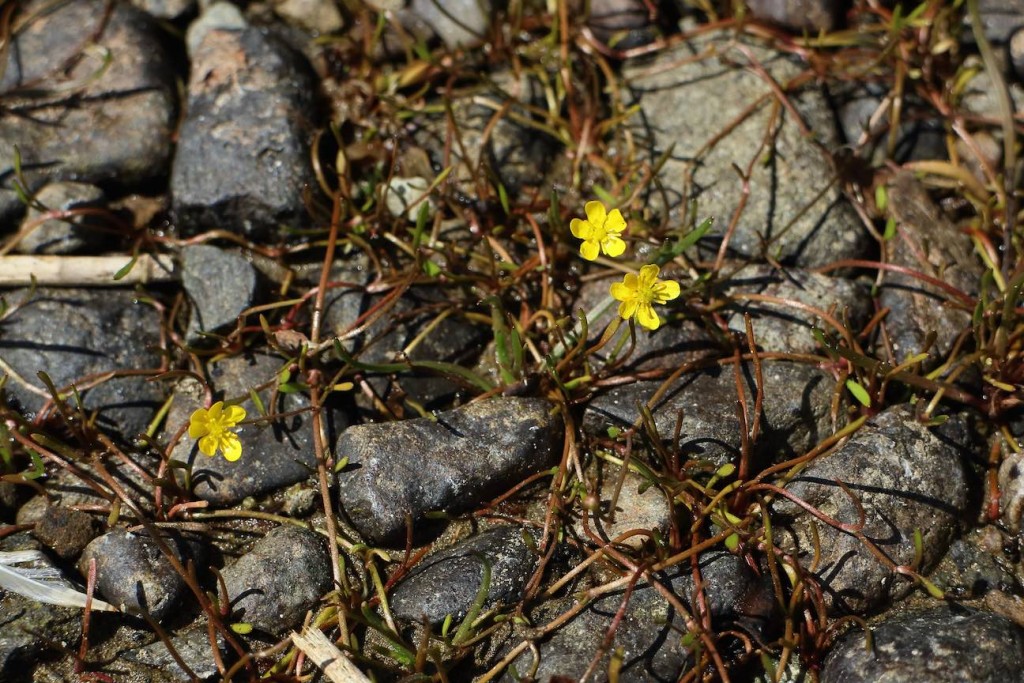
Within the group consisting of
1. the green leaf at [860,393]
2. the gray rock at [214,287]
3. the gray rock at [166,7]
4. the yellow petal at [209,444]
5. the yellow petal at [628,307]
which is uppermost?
the gray rock at [166,7]

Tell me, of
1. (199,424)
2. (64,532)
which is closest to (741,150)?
(199,424)

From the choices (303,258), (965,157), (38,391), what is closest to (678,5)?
(965,157)

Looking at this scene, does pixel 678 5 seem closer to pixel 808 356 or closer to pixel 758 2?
pixel 758 2

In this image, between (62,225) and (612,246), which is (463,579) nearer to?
(612,246)

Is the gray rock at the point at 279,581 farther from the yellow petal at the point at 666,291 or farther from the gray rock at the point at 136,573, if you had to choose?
the yellow petal at the point at 666,291

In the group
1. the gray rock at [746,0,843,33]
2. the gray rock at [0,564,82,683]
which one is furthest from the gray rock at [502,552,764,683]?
the gray rock at [746,0,843,33]

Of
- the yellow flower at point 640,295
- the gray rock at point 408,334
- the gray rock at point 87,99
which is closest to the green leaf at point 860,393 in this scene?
the yellow flower at point 640,295

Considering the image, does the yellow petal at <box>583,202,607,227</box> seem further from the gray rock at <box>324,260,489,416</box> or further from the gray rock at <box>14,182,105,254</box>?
the gray rock at <box>14,182,105,254</box>
